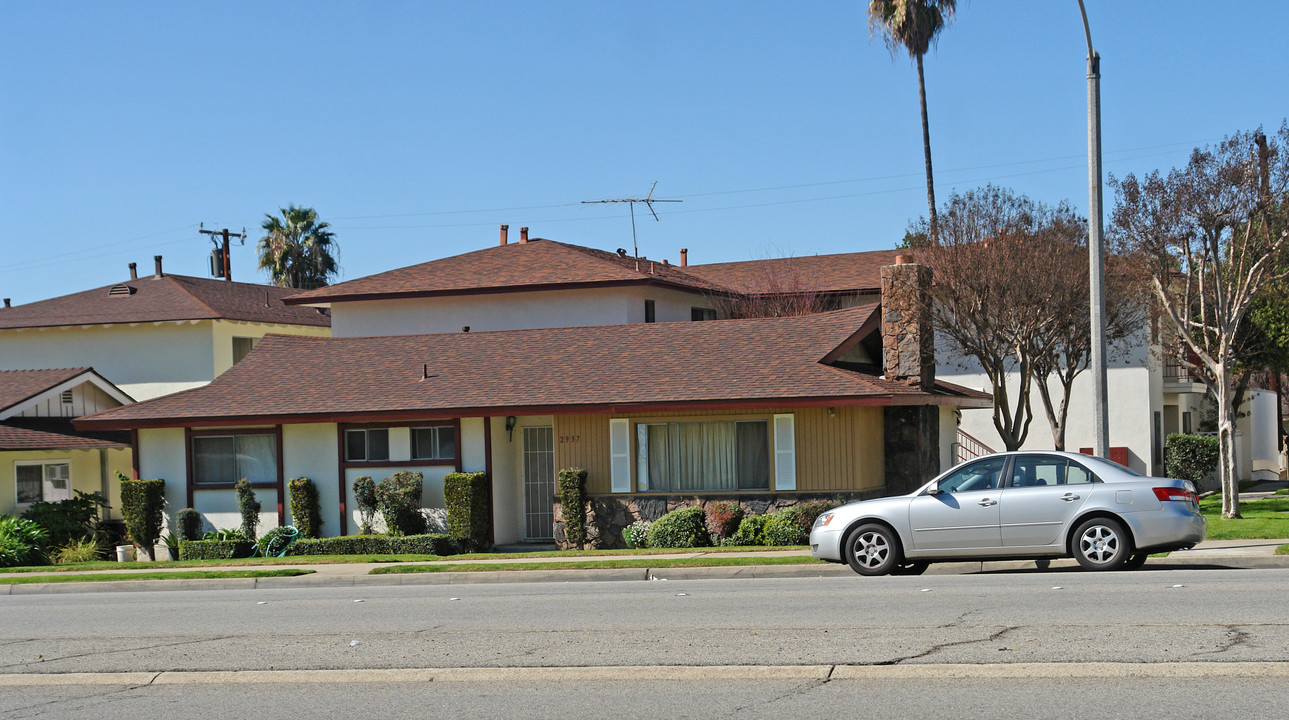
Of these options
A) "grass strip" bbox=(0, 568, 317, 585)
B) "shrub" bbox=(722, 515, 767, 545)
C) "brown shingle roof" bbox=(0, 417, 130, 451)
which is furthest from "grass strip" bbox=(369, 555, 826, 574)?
"brown shingle roof" bbox=(0, 417, 130, 451)

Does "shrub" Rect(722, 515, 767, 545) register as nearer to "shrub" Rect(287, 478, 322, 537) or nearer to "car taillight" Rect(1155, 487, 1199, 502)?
"shrub" Rect(287, 478, 322, 537)

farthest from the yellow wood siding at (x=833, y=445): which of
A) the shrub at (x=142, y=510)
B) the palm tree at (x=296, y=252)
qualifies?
the palm tree at (x=296, y=252)

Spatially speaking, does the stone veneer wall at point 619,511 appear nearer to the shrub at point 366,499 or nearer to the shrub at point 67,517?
the shrub at point 366,499

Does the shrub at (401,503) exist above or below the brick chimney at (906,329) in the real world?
below

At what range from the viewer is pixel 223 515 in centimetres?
2559

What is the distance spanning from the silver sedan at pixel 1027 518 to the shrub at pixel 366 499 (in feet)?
37.9

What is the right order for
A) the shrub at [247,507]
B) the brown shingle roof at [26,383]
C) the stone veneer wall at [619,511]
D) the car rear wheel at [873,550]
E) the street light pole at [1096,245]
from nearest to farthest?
1. the car rear wheel at [873,550]
2. the street light pole at [1096,245]
3. the stone veneer wall at [619,511]
4. the shrub at [247,507]
5. the brown shingle roof at [26,383]

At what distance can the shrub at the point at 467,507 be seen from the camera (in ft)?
77.5

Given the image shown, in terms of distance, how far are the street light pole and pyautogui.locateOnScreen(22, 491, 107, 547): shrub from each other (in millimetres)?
21425

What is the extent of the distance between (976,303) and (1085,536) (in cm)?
1383

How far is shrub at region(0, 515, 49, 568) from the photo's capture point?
25531mm

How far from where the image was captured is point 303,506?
976 inches

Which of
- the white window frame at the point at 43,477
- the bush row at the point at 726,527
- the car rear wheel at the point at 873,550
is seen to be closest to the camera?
the car rear wheel at the point at 873,550

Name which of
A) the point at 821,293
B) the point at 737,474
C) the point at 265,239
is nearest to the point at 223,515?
the point at 737,474
